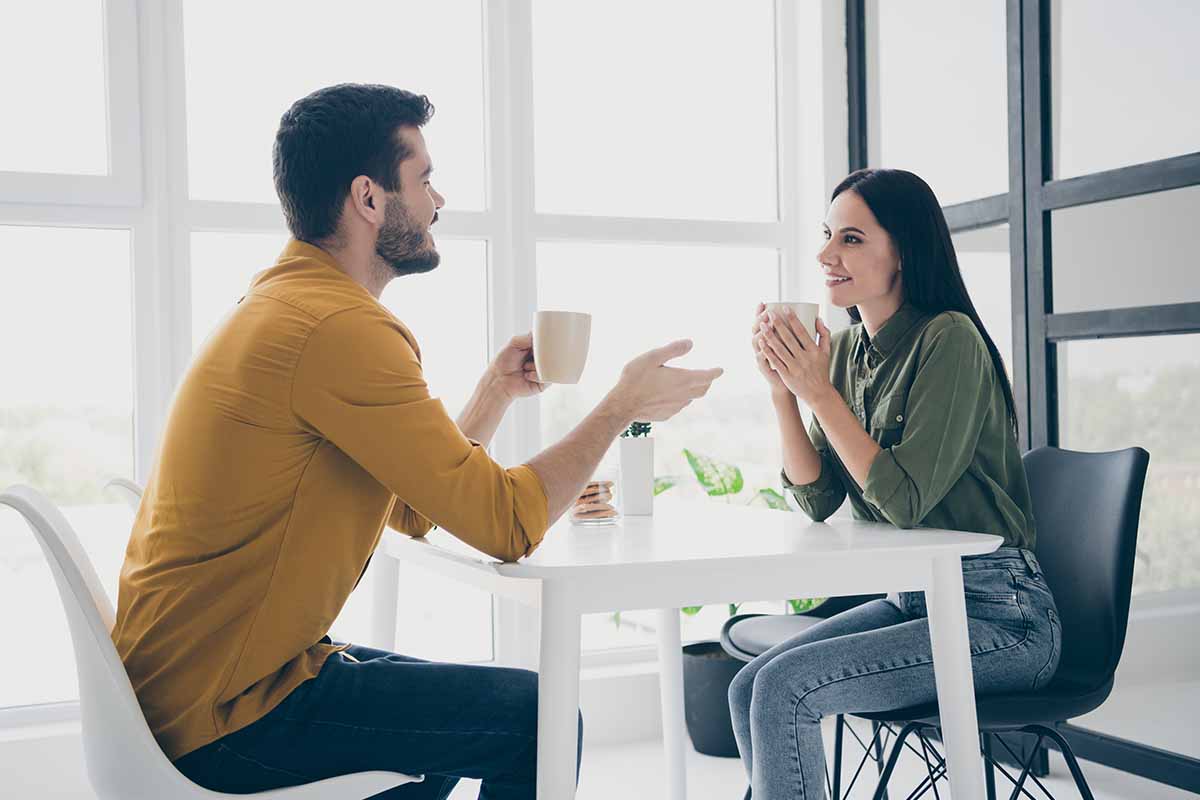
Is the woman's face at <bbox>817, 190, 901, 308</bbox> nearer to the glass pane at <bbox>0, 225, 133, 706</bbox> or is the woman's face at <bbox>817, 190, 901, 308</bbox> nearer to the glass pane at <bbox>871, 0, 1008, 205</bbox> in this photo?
the glass pane at <bbox>871, 0, 1008, 205</bbox>

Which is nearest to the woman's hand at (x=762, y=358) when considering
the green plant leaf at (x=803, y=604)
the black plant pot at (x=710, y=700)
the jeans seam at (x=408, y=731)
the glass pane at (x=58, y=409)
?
the jeans seam at (x=408, y=731)

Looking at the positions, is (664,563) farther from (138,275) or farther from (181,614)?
(138,275)

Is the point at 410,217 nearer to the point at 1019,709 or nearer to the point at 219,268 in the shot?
the point at 1019,709

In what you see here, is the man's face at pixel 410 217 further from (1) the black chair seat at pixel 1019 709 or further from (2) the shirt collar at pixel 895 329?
(1) the black chair seat at pixel 1019 709

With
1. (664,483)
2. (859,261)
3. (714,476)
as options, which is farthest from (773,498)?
(859,261)

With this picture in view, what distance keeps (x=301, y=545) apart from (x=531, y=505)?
0.90 feet

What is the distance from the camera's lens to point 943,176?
3.20 metres

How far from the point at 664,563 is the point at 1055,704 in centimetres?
71

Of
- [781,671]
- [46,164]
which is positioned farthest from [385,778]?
[46,164]

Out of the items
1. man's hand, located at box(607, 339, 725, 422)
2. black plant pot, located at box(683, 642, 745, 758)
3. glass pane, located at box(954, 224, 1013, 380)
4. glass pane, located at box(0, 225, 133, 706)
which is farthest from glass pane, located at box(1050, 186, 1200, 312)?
glass pane, located at box(0, 225, 133, 706)

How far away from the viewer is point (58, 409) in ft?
9.35

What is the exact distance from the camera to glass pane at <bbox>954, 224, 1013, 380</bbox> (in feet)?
9.64

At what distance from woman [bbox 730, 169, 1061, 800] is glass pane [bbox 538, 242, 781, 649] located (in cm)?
137

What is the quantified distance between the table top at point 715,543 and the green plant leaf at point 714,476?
135 cm
